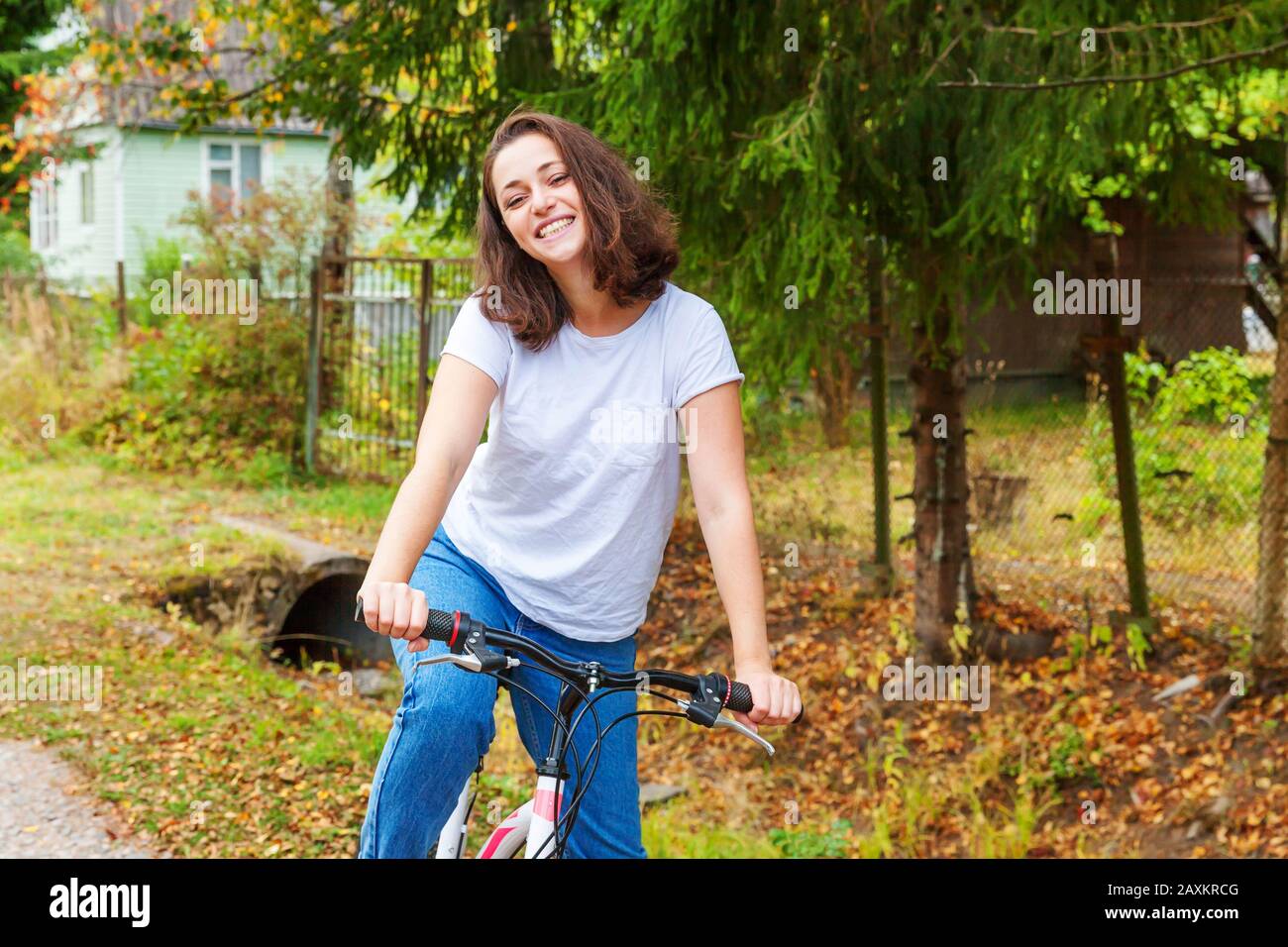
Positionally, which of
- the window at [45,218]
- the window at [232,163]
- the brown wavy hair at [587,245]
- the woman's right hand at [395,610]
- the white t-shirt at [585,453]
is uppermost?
the window at [232,163]

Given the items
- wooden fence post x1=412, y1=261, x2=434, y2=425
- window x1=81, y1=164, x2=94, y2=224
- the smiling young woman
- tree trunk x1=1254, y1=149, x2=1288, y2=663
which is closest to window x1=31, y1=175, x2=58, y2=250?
window x1=81, y1=164, x2=94, y2=224

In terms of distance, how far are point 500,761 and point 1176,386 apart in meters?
4.57

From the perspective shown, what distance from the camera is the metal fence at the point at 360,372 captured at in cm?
1303

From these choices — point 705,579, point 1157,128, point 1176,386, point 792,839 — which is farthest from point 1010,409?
point 792,839

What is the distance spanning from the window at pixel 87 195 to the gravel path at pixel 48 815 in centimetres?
2642

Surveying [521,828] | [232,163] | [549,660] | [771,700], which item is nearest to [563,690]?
[549,660]

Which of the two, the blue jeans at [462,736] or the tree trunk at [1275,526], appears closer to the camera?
the blue jeans at [462,736]

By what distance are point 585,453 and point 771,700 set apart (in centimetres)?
68

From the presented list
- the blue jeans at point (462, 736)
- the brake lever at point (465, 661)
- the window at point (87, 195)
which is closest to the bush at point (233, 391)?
the blue jeans at point (462, 736)

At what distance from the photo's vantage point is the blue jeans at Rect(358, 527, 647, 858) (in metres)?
2.62

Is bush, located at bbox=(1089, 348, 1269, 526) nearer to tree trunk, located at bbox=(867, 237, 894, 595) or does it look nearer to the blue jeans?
tree trunk, located at bbox=(867, 237, 894, 595)

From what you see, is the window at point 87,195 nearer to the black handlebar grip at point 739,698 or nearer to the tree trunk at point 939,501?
the tree trunk at point 939,501

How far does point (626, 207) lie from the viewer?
3.00 meters
